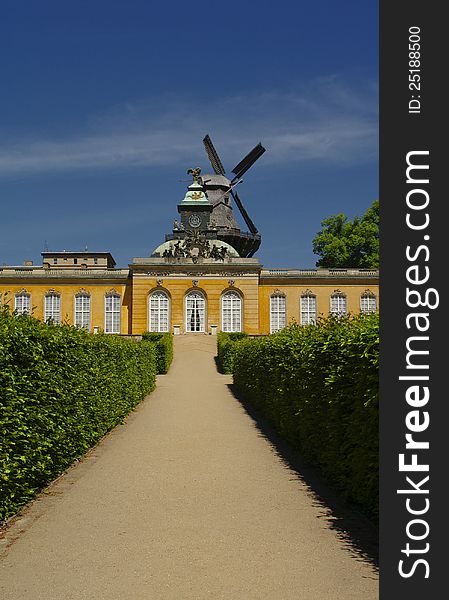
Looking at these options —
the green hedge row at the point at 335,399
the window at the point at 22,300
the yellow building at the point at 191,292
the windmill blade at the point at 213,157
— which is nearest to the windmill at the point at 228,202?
the windmill blade at the point at 213,157

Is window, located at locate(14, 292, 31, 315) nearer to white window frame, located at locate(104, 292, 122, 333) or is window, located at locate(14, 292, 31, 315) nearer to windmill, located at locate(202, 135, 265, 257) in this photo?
white window frame, located at locate(104, 292, 122, 333)

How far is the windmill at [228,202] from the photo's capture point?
199 ft

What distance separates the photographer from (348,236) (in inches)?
2282

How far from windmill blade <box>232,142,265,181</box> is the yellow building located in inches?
585

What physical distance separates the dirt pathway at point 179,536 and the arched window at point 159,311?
3738 centimetres

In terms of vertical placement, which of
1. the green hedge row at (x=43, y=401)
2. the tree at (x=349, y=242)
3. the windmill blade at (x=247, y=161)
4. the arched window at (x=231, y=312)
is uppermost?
the windmill blade at (x=247, y=161)

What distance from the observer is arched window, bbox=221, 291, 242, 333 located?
160 feet

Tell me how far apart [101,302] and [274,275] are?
12.2 metres

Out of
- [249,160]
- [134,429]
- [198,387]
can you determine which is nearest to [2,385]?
[134,429]

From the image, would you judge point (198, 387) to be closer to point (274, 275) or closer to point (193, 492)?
point (193, 492)

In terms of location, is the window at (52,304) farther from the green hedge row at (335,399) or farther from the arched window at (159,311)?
the green hedge row at (335,399)

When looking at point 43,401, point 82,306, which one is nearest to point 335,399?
point 43,401

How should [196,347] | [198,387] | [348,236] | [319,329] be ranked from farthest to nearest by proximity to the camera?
[348,236] < [196,347] < [198,387] < [319,329]

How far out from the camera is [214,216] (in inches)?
2425
